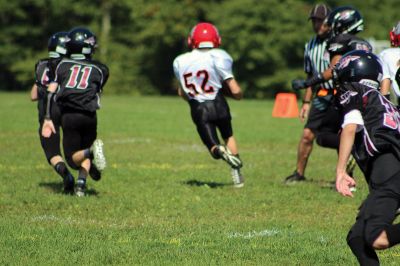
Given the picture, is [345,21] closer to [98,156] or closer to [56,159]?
[98,156]

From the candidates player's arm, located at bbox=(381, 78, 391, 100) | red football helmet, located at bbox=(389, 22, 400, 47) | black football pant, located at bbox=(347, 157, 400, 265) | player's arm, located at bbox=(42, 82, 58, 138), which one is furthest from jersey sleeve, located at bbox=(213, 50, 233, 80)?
black football pant, located at bbox=(347, 157, 400, 265)

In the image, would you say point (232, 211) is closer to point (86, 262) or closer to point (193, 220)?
point (193, 220)

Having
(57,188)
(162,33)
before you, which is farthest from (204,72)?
(162,33)

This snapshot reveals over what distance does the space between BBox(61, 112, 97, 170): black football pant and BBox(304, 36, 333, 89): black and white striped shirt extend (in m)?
2.57

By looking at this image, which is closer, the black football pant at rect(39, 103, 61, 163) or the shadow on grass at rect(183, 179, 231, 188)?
the black football pant at rect(39, 103, 61, 163)

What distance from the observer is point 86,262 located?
18.7 feet

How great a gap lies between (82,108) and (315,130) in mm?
2743

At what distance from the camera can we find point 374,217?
5.02 m

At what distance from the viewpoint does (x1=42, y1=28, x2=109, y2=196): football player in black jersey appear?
28.4 ft

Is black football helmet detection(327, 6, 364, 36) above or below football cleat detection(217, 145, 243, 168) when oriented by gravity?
above

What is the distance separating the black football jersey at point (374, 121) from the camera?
5.21 meters

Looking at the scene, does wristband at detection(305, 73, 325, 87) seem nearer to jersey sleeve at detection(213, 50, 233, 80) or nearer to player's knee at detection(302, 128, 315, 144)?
jersey sleeve at detection(213, 50, 233, 80)

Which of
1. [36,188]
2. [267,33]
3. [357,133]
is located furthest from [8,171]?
[267,33]

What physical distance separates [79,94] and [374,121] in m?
4.08
